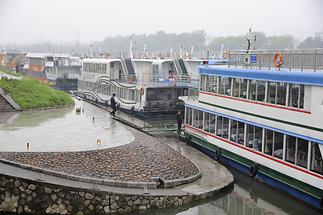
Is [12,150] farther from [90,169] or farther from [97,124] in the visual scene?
[97,124]

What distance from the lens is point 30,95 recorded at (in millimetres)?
29141

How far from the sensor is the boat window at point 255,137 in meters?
18.0

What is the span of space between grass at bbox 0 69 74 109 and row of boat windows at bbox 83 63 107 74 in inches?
376

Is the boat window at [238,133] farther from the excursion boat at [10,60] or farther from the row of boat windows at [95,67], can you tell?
the excursion boat at [10,60]

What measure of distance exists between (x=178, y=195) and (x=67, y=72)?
44249 millimetres

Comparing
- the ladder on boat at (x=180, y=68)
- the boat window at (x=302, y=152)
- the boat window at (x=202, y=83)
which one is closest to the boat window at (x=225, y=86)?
the boat window at (x=202, y=83)

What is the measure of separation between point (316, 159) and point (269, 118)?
9.58ft

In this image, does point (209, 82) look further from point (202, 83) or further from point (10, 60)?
point (10, 60)

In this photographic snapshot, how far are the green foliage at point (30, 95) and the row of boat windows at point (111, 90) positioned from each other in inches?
241

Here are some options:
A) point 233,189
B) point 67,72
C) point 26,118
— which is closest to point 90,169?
point 233,189

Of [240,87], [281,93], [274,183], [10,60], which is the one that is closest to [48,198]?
[274,183]

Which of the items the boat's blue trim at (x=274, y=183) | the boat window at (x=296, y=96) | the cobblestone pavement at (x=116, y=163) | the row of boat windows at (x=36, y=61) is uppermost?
the row of boat windows at (x=36, y=61)

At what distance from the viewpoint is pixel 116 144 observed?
60.4ft

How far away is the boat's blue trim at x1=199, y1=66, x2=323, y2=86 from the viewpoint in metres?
14.8
